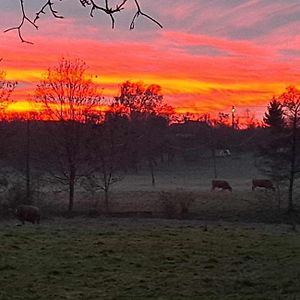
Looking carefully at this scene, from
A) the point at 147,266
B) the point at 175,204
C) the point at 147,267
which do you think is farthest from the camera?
the point at 175,204

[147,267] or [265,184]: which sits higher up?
[265,184]

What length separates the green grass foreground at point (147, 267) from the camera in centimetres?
1098

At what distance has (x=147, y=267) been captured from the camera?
14109 mm

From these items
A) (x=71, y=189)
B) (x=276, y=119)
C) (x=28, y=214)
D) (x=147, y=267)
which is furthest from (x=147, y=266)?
(x=276, y=119)

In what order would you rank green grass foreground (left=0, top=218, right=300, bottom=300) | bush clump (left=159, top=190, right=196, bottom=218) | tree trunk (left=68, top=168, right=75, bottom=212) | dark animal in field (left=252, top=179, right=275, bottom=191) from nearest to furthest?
green grass foreground (left=0, top=218, right=300, bottom=300), bush clump (left=159, top=190, right=196, bottom=218), tree trunk (left=68, top=168, right=75, bottom=212), dark animal in field (left=252, top=179, right=275, bottom=191)

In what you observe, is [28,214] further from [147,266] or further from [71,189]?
[147,266]

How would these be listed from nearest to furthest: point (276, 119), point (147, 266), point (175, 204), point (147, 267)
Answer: point (147, 267) < point (147, 266) < point (175, 204) < point (276, 119)

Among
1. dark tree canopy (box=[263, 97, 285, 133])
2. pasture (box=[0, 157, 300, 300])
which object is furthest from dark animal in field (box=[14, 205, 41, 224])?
dark tree canopy (box=[263, 97, 285, 133])

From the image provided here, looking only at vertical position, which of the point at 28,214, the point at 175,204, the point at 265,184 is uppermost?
the point at 265,184

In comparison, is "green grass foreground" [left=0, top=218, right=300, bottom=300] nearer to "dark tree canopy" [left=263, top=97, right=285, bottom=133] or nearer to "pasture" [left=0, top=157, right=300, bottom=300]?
"pasture" [left=0, top=157, right=300, bottom=300]

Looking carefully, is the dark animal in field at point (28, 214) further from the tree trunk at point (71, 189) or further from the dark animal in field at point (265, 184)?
the dark animal in field at point (265, 184)

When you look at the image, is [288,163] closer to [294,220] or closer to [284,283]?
[294,220]

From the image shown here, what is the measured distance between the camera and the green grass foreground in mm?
10978

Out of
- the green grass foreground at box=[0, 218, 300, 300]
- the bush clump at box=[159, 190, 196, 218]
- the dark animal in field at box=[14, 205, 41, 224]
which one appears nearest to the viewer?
the green grass foreground at box=[0, 218, 300, 300]
